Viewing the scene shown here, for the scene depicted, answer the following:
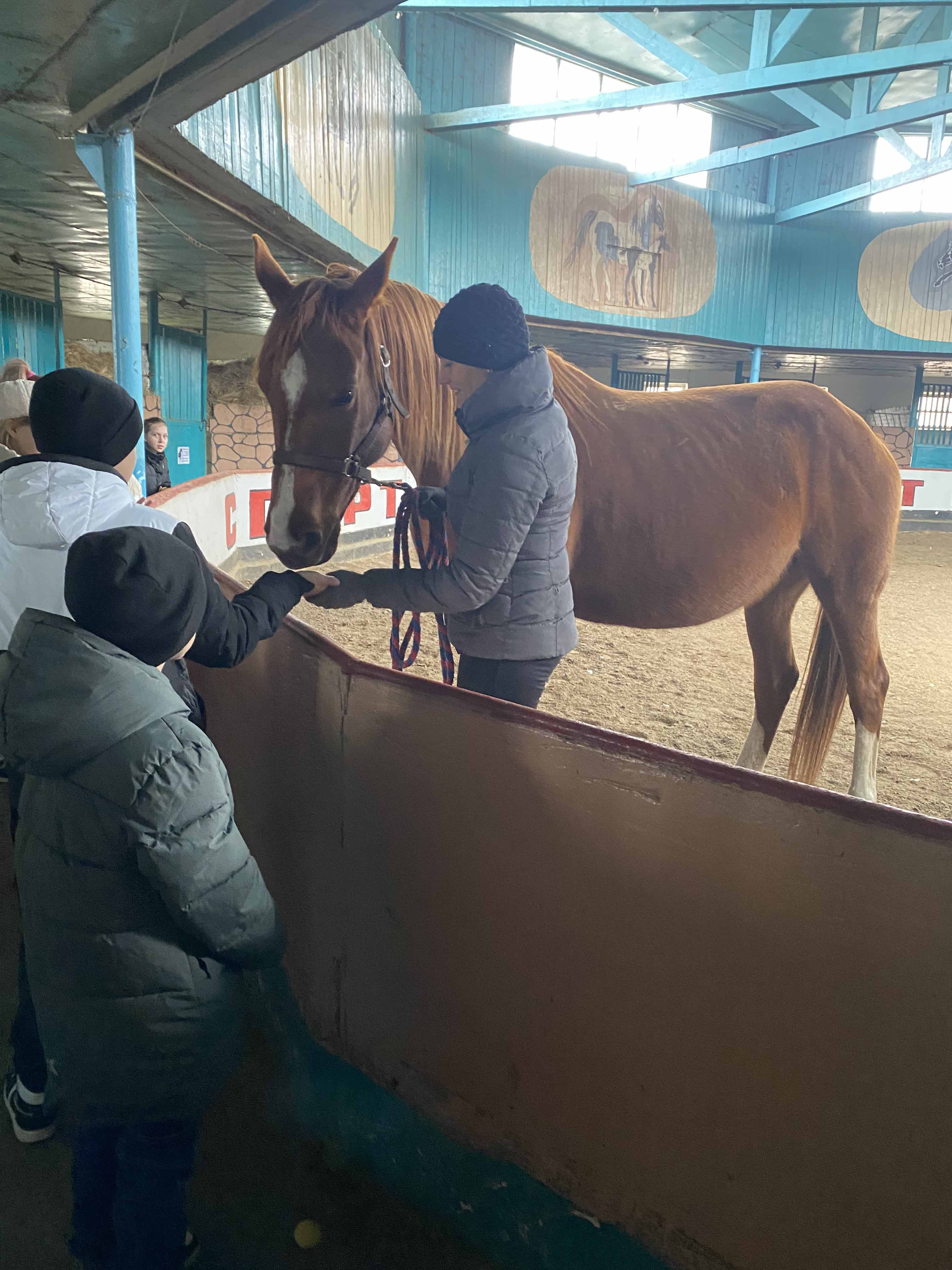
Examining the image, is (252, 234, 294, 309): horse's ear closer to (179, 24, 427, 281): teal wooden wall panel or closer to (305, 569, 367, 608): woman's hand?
(305, 569, 367, 608): woman's hand

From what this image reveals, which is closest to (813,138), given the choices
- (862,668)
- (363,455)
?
(862,668)

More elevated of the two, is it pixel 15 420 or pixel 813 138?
pixel 813 138

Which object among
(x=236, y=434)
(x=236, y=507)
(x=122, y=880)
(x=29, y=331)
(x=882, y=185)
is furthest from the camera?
(x=236, y=434)

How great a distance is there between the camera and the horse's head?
2.01 meters

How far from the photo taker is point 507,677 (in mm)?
1953

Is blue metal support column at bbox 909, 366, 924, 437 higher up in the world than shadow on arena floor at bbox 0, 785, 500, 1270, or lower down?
higher up

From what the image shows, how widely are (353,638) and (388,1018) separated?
180 inches

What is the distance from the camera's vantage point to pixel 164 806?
1045mm

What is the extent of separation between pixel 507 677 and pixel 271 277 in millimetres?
1316

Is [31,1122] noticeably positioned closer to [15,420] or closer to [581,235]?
[15,420]

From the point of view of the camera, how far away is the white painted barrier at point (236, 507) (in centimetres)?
503

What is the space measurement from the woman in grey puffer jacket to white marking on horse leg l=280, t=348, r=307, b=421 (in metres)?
0.41

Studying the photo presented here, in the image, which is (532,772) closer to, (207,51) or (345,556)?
(207,51)

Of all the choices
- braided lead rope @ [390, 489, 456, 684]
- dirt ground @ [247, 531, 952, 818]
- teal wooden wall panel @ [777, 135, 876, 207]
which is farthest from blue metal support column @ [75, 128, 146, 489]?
teal wooden wall panel @ [777, 135, 876, 207]
